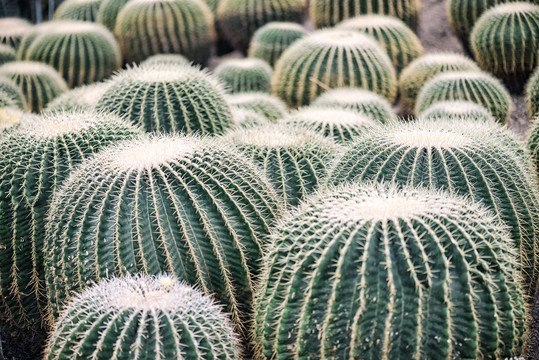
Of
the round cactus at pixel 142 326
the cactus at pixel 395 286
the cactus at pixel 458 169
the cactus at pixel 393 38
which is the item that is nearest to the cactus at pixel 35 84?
the cactus at pixel 393 38

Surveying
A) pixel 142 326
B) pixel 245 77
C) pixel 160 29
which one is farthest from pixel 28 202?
pixel 160 29

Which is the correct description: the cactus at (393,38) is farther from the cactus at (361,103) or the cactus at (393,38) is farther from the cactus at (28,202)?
the cactus at (28,202)

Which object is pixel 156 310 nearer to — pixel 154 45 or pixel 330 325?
pixel 330 325

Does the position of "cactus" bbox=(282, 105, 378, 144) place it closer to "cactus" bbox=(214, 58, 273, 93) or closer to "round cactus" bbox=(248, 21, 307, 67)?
"cactus" bbox=(214, 58, 273, 93)

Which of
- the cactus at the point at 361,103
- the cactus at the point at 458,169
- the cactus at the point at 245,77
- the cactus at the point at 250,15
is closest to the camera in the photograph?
the cactus at the point at 458,169

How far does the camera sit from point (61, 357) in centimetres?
262

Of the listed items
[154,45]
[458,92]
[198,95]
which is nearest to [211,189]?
[198,95]

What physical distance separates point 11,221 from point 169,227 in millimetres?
962

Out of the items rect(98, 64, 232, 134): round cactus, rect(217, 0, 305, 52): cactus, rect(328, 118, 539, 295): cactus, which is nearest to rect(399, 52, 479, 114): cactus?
rect(217, 0, 305, 52): cactus

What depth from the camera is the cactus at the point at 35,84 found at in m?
7.10

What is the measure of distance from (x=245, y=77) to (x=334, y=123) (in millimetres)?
2857

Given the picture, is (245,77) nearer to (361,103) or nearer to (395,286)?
(361,103)

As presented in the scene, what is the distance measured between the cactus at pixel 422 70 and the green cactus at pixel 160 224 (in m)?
3.98

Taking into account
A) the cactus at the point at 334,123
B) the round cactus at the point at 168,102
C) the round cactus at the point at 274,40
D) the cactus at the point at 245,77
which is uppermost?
the round cactus at the point at 168,102
